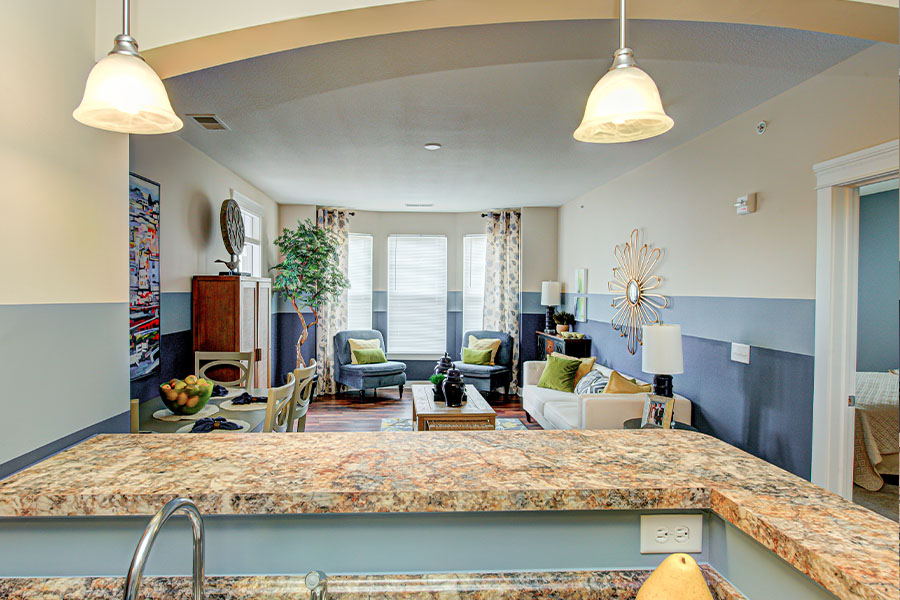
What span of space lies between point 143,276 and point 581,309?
15.2 feet

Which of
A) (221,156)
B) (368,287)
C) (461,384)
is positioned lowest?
(461,384)

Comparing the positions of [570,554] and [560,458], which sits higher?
[560,458]

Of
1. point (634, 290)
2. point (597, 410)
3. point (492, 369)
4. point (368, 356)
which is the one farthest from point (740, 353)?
point (368, 356)

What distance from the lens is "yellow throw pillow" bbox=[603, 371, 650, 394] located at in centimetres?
398

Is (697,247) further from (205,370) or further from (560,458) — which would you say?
(205,370)

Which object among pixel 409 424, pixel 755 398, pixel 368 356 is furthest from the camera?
pixel 368 356

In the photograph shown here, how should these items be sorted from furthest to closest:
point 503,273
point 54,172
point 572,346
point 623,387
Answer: point 503,273, point 572,346, point 623,387, point 54,172

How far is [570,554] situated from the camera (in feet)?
3.44

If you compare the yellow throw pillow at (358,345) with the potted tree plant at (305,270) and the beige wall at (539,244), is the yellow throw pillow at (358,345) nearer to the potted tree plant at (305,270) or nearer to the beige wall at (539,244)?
the potted tree plant at (305,270)

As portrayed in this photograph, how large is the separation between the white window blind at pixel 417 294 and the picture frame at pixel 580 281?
7.32 ft

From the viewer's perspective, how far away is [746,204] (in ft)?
10.4

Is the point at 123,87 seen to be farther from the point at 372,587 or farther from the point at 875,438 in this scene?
the point at 875,438

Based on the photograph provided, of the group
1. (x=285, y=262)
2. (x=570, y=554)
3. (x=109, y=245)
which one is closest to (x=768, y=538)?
(x=570, y=554)

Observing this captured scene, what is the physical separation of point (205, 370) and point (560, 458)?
3442 millimetres
